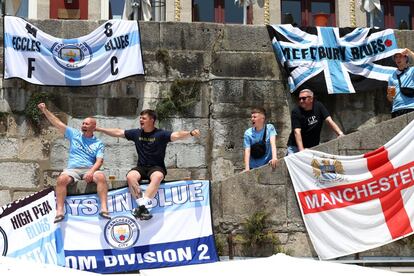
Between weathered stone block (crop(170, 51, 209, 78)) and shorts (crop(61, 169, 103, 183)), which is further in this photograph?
weathered stone block (crop(170, 51, 209, 78))

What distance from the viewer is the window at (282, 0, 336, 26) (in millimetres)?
24516

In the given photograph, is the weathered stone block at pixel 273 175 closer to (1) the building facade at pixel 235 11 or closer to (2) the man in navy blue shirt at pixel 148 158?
(2) the man in navy blue shirt at pixel 148 158

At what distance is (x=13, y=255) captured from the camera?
8.59 meters

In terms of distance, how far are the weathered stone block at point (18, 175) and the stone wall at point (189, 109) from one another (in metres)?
0.02

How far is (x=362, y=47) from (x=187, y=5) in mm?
13035

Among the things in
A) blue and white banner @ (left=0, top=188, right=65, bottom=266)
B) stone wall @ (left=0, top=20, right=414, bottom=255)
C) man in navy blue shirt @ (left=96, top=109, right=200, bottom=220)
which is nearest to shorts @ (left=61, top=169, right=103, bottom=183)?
blue and white banner @ (left=0, top=188, right=65, bottom=266)

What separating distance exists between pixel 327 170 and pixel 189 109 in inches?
145

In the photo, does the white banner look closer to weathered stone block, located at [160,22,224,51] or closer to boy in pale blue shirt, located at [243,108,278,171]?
boy in pale blue shirt, located at [243,108,278,171]

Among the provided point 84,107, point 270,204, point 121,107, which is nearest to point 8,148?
point 84,107

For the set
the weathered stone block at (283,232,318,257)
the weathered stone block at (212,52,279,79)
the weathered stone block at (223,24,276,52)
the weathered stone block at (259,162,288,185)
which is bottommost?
the weathered stone block at (283,232,318,257)

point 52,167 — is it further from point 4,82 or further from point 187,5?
point 187,5

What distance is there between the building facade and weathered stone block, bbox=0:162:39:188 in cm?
1262

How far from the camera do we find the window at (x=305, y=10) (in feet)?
80.4

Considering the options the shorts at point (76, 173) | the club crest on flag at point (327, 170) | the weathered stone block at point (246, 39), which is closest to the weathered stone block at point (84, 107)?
the weathered stone block at point (246, 39)
